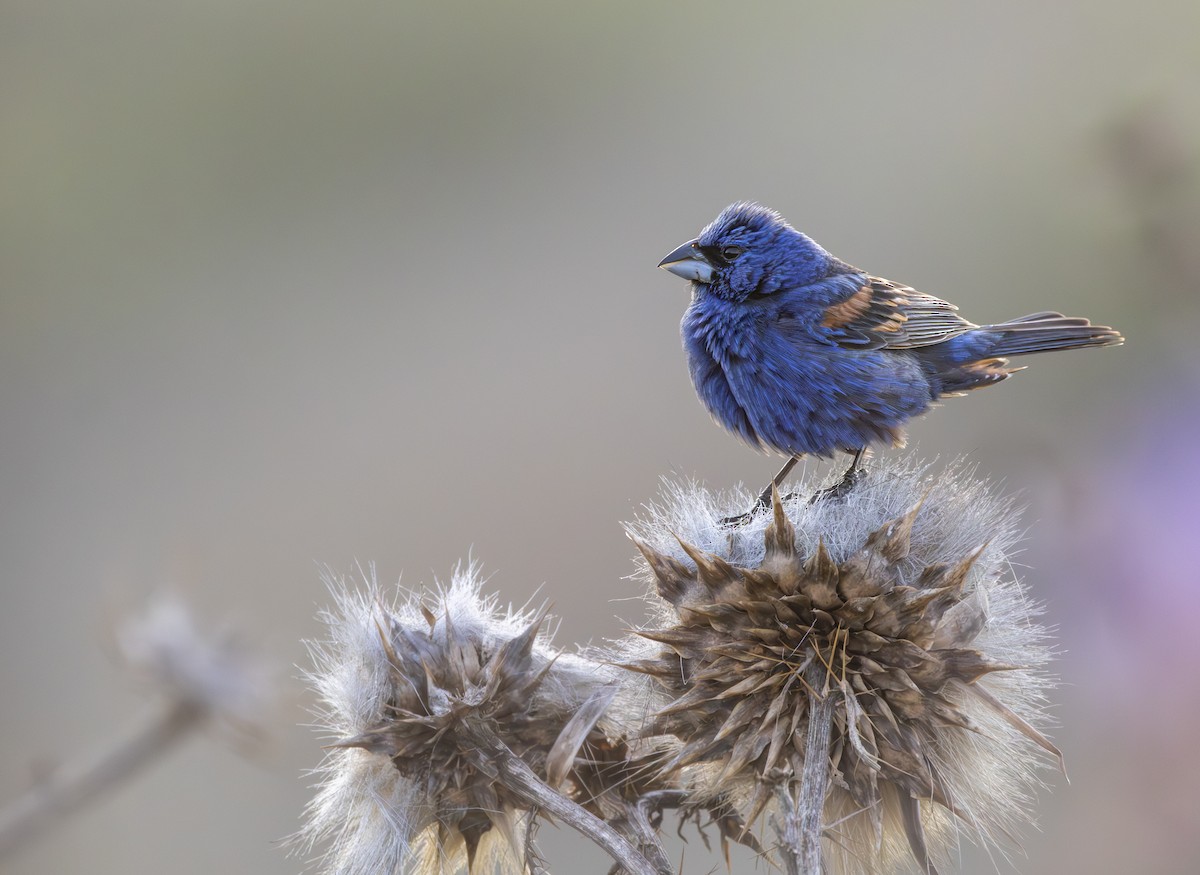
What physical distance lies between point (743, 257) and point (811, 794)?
2.36 metres

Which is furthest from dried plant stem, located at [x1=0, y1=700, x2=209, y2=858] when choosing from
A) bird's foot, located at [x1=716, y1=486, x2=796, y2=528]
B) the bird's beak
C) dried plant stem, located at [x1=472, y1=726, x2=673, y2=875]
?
the bird's beak

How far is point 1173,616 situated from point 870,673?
2.31 meters

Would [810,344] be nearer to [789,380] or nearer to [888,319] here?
[789,380]

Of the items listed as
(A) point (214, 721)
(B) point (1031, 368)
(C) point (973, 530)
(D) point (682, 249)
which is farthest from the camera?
(B) point (1031, 368)

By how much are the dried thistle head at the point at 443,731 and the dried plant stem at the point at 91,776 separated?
3.49ft

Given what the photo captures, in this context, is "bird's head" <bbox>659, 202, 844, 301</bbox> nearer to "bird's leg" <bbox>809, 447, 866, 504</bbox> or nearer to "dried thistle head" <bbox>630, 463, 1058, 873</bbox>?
"bird's leg" <bbox>809, 447, 866, 504</bbox>

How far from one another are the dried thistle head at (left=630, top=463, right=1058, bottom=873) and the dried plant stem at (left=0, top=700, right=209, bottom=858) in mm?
2022

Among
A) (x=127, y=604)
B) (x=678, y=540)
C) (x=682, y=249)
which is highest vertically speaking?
(x=682, y=249)

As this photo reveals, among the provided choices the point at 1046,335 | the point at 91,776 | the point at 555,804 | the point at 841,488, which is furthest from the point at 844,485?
the point at 91,776

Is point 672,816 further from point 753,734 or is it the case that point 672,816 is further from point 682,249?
point 682,249

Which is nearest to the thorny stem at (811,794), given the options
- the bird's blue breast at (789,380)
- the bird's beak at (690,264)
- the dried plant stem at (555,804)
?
the dried plant stem at (555,804)

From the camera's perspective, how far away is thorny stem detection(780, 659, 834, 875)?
210 cm

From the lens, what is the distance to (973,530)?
2.84 m

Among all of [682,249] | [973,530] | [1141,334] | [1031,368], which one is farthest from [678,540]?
[1031,368]
